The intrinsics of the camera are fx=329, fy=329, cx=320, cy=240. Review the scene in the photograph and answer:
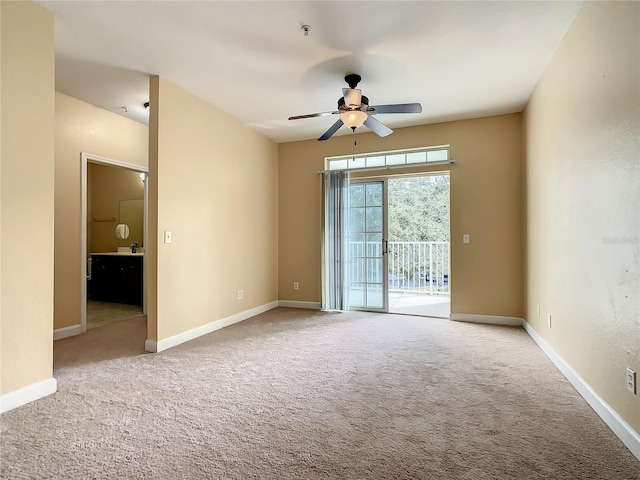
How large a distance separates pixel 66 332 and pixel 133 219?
2.78 meters

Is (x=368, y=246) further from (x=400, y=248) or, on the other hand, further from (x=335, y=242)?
(x=400, y=248)

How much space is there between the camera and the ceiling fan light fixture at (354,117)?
303cm

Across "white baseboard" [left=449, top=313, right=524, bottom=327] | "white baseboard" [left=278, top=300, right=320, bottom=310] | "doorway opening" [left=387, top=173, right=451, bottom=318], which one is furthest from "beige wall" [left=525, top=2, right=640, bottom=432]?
"white baseboard" [left=278, top=300, right=320, bottom=310]

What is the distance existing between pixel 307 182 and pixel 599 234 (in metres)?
3.81

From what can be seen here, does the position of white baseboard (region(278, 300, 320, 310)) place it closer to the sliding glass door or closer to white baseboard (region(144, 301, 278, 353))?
white baseboard (region(144, 301, 278, 353))

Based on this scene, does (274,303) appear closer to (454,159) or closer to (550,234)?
(454,159)

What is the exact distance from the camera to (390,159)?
4.80 meters

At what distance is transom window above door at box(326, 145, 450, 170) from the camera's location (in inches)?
178

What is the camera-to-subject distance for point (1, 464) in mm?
1529

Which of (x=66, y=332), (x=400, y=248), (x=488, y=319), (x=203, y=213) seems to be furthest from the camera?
(x=400, y=248)

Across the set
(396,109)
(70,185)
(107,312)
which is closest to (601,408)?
(396,109)

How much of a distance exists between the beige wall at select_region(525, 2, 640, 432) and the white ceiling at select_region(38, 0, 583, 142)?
397 mm

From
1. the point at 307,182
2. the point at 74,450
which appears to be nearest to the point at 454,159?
the point at 307,182

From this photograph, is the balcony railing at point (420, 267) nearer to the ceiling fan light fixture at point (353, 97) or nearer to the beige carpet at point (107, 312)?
the ceiling fan light fixture at point (353, 97)
